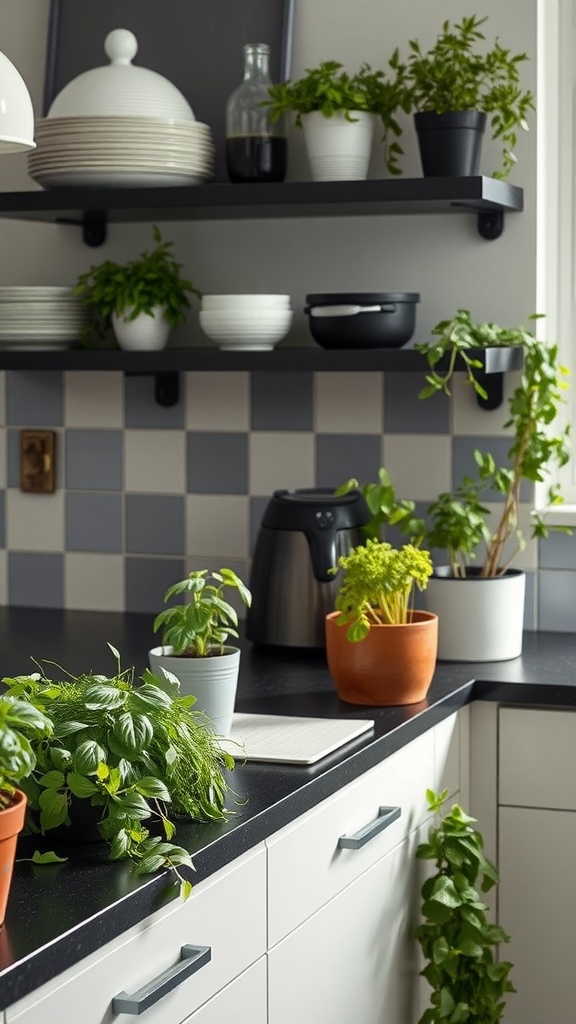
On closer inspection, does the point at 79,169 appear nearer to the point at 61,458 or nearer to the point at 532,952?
the point at 61,458

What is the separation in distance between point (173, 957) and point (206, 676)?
440mm

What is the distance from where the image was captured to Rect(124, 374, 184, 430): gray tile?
2.89 m

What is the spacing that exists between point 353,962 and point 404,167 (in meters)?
1.43

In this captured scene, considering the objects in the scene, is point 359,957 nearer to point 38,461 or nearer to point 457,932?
point 457,932

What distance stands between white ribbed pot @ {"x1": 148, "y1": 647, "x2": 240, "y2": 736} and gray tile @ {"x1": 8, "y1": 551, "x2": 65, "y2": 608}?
1.20 metres

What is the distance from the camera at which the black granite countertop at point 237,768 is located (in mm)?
1238

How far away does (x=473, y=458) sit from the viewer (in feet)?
8.83

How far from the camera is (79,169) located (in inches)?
101

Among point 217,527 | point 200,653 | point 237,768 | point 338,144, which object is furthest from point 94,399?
point 237,768

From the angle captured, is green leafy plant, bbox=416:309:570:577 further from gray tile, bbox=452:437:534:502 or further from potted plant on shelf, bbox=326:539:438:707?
potted plant on shelf, bbox=326:539:438:707

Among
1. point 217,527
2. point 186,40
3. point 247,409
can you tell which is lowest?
point 217,527

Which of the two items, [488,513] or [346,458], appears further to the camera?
[346,458]

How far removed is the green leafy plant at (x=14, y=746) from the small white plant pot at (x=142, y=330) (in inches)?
60.4

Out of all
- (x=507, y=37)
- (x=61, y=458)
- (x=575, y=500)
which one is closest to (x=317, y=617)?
(x=575, y=500)
